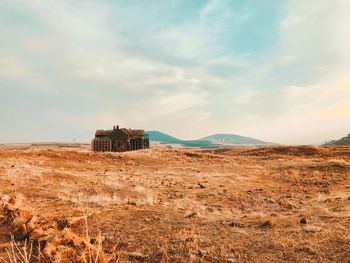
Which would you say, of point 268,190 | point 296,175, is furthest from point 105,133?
point 268,190

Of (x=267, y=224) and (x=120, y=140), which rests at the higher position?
(x=120, y=140)

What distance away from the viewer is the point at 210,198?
52.7 ft

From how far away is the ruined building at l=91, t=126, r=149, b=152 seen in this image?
56188 mm

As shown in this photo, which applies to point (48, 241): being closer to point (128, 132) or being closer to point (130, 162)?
point (130, 162)

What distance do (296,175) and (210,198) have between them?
12.7 m

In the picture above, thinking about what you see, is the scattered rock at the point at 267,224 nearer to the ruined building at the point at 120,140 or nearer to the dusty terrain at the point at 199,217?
the dusty terrain at the point at 199,217

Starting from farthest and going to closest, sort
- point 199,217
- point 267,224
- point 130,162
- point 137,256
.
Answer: point 130,162 < point 199,217 < point 267,224 < point 137,256

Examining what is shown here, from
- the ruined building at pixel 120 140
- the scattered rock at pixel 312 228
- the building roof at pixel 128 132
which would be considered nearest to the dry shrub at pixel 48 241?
the scattered rock at pixel 312 228

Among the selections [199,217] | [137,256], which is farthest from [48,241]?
[199,217]

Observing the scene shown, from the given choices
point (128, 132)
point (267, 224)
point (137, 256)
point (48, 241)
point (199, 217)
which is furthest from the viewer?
point (128, 132)

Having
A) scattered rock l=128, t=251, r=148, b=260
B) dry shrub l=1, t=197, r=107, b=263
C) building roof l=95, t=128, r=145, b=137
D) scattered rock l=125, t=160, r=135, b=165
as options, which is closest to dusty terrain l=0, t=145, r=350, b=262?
scattered rock l=128, t=251, r=148, b=260

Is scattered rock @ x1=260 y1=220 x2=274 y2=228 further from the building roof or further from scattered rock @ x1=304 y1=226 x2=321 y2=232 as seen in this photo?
the building roof

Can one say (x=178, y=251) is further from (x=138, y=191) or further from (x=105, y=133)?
(x=105, y=133)

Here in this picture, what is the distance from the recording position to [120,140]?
5672 cm
